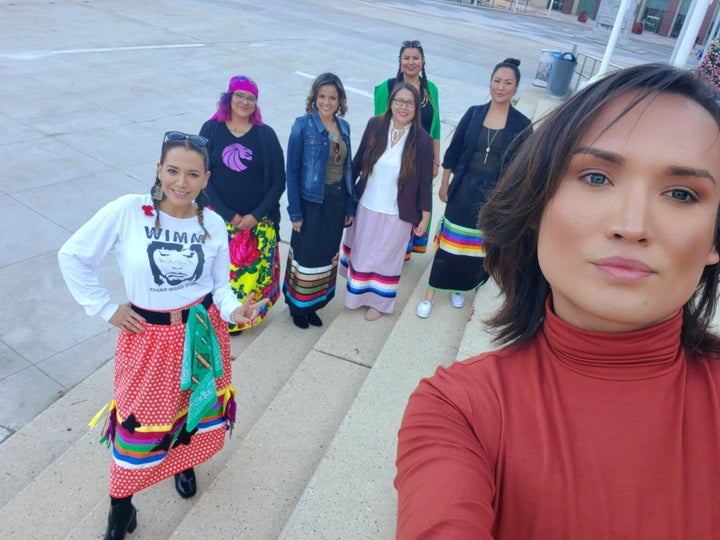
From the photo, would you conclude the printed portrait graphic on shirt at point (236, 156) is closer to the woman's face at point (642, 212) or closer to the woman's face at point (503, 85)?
the woman's face at point (503, 85)

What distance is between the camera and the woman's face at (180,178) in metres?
2.05

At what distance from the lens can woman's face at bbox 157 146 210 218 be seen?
6.73ft

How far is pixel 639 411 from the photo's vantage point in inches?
35.3

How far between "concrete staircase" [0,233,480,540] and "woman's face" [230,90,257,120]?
156cm

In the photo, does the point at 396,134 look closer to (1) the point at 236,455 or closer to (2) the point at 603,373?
(1) the point at 236,455

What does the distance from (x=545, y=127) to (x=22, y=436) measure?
3.13m

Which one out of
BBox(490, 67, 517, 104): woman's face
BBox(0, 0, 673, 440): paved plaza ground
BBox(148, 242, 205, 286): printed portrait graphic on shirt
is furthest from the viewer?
BBox(0, 0, 673, 440): paved plaza ground

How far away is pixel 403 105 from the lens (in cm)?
331

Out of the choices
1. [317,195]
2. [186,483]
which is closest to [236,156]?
[317,195]

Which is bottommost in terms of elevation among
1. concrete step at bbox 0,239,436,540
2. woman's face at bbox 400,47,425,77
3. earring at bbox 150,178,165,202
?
concrete step at bbox 0,239,436,540

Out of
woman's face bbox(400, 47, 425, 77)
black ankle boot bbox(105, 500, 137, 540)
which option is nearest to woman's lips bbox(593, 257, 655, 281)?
black ankle boot bbox(105, 500, 137, 540)

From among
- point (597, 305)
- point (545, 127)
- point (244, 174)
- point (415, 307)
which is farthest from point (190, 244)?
point (415, 307)

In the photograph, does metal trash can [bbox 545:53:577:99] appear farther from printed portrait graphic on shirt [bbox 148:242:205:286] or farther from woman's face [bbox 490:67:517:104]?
printed portrait graphic on shirt [bbox 148:242:205:286]

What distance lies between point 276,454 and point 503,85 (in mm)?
2694
